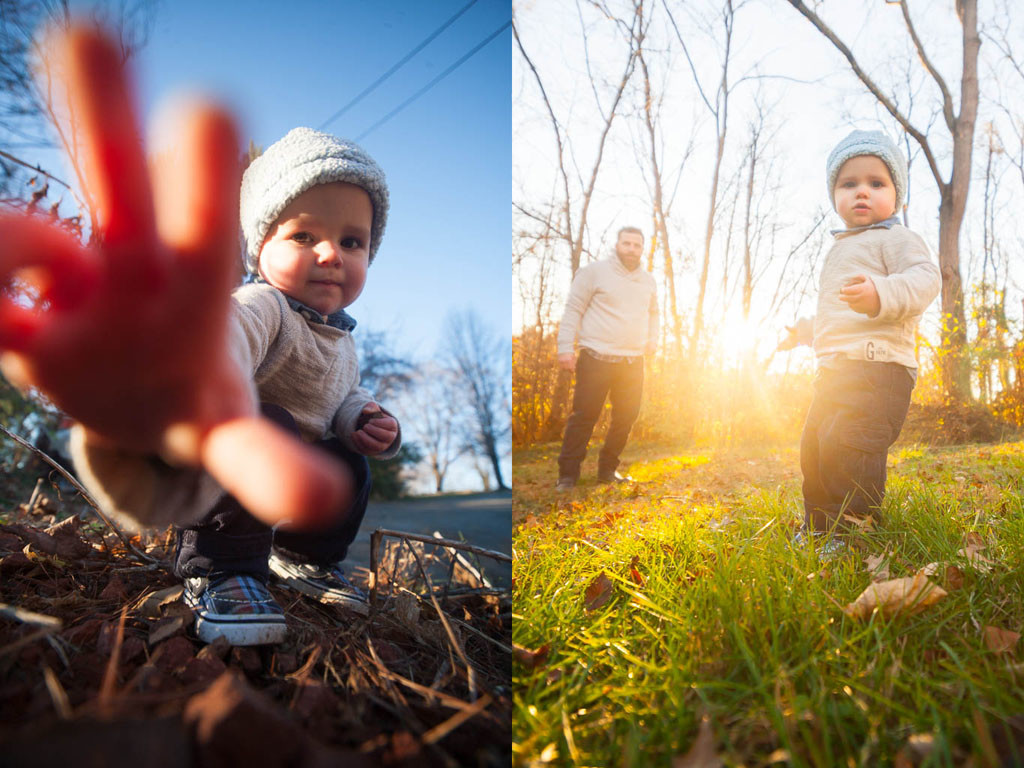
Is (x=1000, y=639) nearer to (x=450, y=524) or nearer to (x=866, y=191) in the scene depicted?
(x=866, y=191)

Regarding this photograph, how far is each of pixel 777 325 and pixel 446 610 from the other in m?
1.01

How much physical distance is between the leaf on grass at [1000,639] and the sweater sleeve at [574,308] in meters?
0.98

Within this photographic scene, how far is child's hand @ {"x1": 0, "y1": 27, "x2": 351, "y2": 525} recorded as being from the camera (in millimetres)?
462

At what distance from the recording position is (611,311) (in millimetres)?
1481

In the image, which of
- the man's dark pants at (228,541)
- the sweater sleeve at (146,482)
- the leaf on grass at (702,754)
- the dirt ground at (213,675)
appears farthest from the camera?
the man's dark pants at (228,541)

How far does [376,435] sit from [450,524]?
1.87 meters

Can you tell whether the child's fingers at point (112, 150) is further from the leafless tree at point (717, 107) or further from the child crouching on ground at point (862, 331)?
the leafless tree at point (717, 107)

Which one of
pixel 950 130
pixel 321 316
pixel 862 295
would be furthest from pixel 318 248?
pixel 950 130

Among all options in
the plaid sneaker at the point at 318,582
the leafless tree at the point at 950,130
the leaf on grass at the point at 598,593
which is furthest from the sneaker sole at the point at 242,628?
the leafless tree at the point at 950,130

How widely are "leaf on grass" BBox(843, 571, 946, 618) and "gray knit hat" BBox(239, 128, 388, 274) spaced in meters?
1.21

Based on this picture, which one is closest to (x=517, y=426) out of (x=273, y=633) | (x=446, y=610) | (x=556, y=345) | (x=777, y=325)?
(x=556, y=345)

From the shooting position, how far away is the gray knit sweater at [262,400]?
0.67 meters

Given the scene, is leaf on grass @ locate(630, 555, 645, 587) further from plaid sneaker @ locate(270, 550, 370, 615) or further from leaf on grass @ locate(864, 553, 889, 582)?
plaid sneaker @ locate(270, 550, 370, 615)

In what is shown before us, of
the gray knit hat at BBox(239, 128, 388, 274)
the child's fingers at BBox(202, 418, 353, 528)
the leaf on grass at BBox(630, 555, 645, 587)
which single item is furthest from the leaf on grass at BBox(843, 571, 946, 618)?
the gray knit hat at BBox(239, 128, 388, 274)
